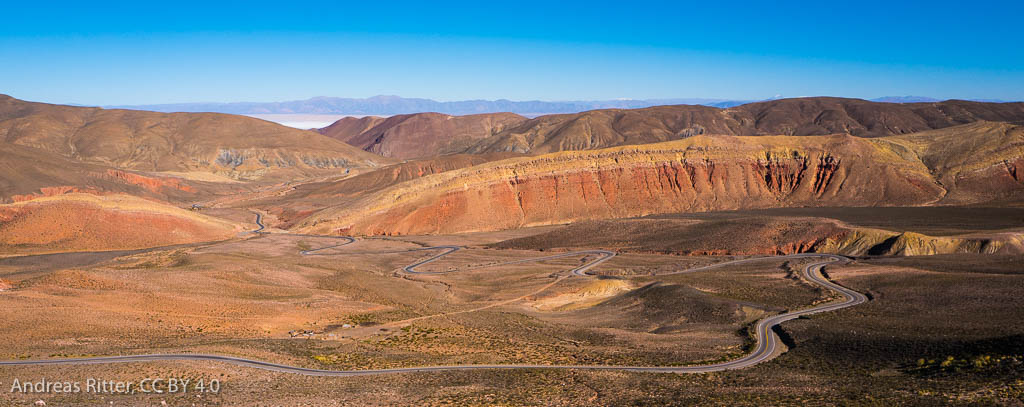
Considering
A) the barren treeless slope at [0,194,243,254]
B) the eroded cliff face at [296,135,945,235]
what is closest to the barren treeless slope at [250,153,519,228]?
the barren treeless slope at [0,194,243,254]

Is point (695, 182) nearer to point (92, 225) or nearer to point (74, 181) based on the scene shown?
point (92, 225)

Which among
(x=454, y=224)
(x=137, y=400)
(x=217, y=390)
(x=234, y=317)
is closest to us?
(x=137, y=400)

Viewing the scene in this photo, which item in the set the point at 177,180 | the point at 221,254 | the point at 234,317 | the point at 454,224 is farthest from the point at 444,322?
the point at 177,180

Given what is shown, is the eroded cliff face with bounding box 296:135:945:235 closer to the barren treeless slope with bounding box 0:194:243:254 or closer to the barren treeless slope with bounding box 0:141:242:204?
the barren treeless slope with bounding box 0:194:243:254

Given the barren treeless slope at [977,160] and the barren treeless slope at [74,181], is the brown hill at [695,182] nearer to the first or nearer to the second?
the barren treeless slope at [977,160]

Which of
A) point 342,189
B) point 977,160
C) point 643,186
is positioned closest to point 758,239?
point 643,186

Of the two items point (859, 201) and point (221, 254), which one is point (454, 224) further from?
point (859, 201)

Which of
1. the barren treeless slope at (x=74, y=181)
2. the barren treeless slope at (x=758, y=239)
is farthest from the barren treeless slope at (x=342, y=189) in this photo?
the barren treeless slope at (x=758, y=239)
